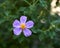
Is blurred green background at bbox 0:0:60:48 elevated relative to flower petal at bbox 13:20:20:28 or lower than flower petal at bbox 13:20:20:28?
lower

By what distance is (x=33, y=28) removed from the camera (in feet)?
4.34

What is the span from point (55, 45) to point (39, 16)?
0.30 metres

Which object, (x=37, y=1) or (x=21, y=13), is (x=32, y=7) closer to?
(x=37, y=1)

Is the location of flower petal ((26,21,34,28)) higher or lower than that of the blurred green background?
higher

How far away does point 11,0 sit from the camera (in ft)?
5.01

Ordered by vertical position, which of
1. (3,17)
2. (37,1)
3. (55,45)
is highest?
(37,1)

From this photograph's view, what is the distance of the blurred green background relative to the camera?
134 cm

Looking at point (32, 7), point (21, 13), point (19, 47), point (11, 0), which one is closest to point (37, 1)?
point (32, 7)

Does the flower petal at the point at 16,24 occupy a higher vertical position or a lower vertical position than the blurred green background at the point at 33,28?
higher

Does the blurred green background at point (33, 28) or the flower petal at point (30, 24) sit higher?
the flower petal at point (30, 24)

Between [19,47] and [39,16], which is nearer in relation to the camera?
[39,16]

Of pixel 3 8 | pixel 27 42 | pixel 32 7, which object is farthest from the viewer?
pixel 27 42

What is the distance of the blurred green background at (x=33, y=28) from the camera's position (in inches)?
52.8

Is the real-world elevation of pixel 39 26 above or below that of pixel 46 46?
above
